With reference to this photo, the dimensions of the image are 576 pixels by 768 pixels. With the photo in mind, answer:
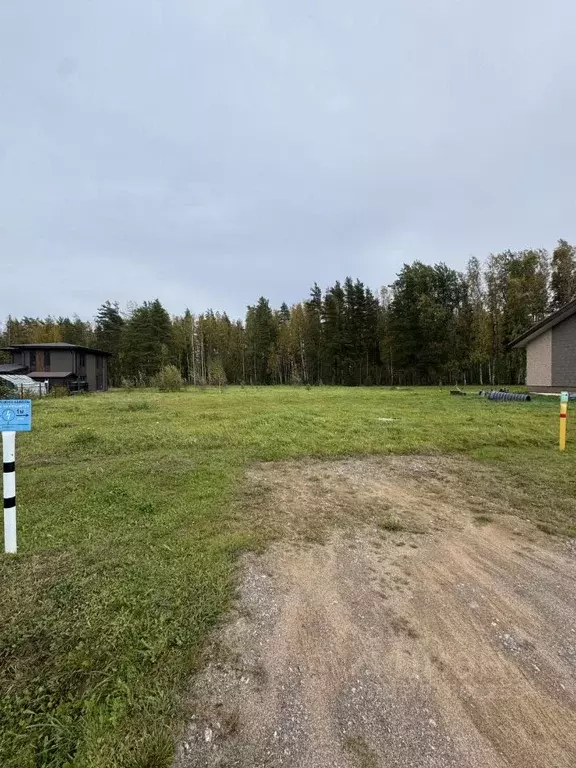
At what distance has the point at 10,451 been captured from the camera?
3.32 meters

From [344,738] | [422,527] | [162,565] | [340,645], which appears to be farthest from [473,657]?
[162,565]

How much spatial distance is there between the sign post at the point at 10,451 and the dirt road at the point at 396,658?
6.68 ft

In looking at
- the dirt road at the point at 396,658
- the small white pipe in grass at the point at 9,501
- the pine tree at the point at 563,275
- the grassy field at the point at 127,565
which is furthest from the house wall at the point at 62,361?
the pine tree at the point at 563,275

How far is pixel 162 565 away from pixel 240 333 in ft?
177

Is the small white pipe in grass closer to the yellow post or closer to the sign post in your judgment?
the sign post

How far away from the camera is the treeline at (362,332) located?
119 feet

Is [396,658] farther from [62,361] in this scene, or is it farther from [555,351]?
[62,361]

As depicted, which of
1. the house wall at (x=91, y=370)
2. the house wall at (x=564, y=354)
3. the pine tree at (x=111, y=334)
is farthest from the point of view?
the pine tree at (x=111, y=334)

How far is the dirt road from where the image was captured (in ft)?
5.24

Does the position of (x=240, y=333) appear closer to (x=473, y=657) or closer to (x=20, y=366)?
(x=20, y=366)

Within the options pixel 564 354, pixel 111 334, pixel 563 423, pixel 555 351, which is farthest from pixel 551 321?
pixel 111 334

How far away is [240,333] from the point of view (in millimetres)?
56062

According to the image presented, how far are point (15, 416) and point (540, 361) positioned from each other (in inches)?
936

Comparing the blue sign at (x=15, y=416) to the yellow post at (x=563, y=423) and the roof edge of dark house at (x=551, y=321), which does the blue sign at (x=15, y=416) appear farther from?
the roof edge of dark house at (x=551, y=321)
